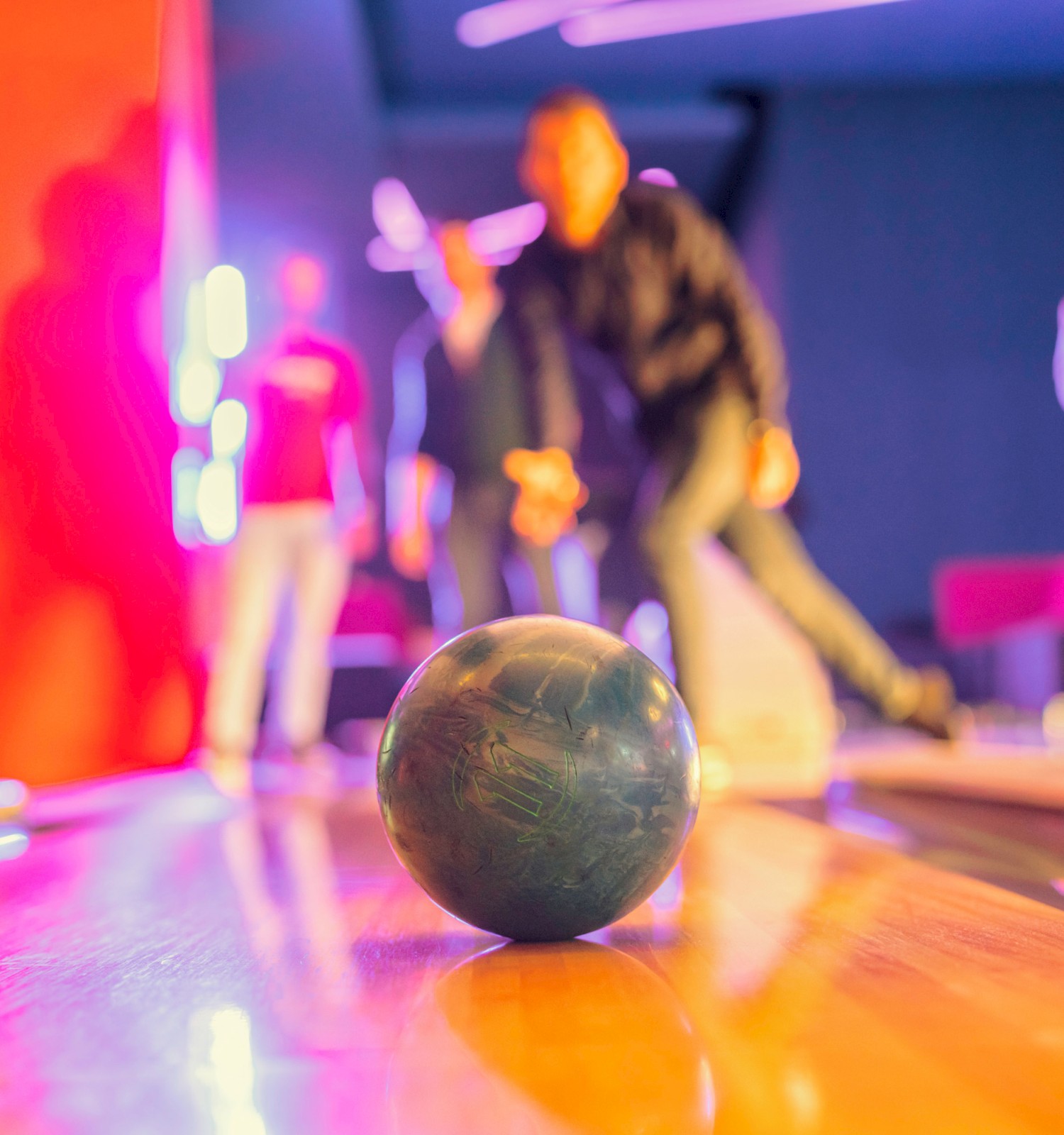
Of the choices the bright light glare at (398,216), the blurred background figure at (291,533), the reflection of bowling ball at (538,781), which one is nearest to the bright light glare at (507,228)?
the bright light glare at (398,216)

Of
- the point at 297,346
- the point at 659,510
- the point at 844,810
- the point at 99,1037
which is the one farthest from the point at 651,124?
the point at 99,1037

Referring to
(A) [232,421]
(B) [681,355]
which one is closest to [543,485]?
(B) [681,355]

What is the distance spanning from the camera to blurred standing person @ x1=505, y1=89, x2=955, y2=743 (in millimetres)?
3473

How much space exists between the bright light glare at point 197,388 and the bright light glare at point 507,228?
6.11 m

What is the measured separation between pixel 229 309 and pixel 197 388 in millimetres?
6545

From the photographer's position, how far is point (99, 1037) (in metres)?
1.06

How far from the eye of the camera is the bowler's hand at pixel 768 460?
3559 mm

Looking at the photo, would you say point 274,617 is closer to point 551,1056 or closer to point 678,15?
point 551,1056

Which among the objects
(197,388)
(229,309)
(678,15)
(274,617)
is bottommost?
(274,617)

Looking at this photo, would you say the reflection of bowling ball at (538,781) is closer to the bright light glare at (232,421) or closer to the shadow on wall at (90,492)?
the shadow on wall at (90,492)

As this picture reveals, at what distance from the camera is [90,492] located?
3.02 m

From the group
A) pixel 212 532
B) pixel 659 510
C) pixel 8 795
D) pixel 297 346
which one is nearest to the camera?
pixel 8 795

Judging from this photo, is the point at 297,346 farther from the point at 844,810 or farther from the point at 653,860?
the point at 653,860

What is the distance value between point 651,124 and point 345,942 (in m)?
8.98
